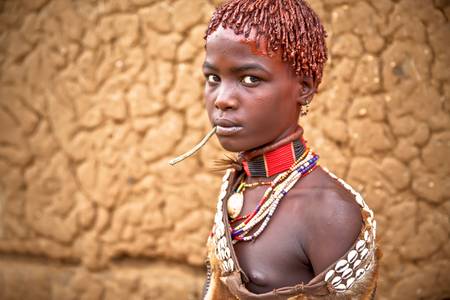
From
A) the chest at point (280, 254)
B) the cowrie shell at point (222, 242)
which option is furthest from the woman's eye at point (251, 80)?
the cowrie shell at point (222, 242)

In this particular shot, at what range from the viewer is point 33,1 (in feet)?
11.5

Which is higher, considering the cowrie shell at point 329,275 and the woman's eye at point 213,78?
the woman's eye at point 213,78

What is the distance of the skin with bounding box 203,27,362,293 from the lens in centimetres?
160

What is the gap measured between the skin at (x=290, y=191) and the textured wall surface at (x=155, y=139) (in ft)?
4.54

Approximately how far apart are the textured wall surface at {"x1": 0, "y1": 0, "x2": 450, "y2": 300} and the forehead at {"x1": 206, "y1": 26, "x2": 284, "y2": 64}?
1.46 meters

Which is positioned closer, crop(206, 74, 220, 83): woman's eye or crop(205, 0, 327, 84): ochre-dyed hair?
crop(205, 0, 327, 84): ochre-dyed hair

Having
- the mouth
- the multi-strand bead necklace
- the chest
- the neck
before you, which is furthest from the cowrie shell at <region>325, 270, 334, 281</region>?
the mouth

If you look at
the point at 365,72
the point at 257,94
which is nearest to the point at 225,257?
the point at 257,94

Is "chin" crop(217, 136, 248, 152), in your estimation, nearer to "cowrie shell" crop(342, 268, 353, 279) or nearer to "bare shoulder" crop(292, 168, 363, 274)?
"bare shoulder" crop(292, 168, 363, 274)

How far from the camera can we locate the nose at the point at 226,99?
5.40 feet

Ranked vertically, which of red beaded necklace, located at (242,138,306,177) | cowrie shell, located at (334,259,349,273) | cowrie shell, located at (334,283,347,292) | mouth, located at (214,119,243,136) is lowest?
cowrie shell, located at (334,283,347,292)

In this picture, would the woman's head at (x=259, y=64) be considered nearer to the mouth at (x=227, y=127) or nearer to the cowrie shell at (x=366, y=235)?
the mouth at (x=227, y=127)

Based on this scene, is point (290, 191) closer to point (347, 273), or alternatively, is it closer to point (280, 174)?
point (280, 174)

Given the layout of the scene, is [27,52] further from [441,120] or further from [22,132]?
[441,120]
